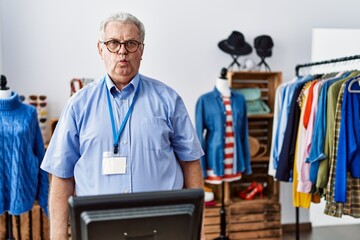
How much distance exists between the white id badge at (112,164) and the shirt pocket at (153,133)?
0.35 ft

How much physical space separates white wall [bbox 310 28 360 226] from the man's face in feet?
9.02

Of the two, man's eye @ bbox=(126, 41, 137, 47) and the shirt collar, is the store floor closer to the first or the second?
the shirt collar

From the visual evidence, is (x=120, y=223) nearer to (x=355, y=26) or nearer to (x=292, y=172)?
(x=292, y=172)

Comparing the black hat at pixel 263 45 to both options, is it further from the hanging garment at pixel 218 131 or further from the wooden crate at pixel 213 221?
the wooden crate at pixel 213 221

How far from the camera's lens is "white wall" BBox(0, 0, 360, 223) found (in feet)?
10.8

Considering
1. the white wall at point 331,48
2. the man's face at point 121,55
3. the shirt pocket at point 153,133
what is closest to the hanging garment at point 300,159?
the white wall at point 331,48

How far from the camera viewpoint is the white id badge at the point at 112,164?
136 centimetres

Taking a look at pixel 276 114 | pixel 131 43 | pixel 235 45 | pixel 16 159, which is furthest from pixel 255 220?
pixel 131 43

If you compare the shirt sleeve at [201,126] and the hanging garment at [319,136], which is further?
→ the shirt sleeve at [201,126]

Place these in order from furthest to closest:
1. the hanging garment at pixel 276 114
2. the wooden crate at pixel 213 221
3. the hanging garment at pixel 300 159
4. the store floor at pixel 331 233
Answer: the store floor at pixel 331 233 → the wooden crate at pixel 213 221 → the hanging garment at pixel 276 114 → the hanging garment at pixel 300 159

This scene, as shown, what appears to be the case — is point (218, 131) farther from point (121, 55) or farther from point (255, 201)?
point (121, 55)

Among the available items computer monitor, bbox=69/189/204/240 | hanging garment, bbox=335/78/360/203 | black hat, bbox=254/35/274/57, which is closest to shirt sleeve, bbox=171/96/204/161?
computer monitor, bbox=69/189/204/240

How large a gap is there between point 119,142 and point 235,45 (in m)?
2.40

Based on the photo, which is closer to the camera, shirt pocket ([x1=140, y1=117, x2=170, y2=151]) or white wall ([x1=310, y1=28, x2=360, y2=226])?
shirt pocket ([x1=140, y1=117, x2=170, y2=151])
